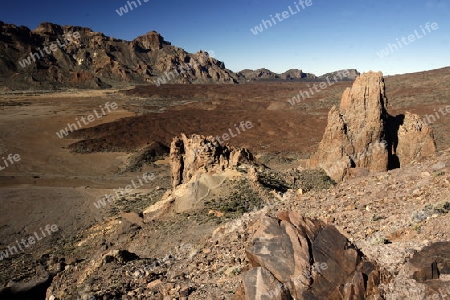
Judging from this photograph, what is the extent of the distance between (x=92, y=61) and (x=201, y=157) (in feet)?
510

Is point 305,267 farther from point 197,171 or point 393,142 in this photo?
point 393,142

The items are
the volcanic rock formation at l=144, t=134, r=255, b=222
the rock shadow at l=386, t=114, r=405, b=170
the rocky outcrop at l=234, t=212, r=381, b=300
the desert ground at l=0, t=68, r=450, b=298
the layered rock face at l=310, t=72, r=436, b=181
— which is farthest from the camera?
the desert ground at l=0, t=68, r=450, b=298

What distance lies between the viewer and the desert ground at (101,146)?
22.2 meters

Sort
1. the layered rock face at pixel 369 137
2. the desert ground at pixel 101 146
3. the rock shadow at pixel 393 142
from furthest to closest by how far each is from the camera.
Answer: the desert ground at pixel 101 146 < the rock shadow at pixel 393 142 < the layered rock face at pixel 369 137

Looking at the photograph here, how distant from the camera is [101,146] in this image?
43656 millimetres

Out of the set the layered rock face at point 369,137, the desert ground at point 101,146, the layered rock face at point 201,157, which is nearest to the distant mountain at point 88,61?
the desert ground at point 101,146

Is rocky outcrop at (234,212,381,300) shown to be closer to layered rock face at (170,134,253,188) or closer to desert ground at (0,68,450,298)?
layered rock face at (170,134,253,188)

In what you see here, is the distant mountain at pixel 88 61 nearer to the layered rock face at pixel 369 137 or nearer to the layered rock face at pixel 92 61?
the layered rock face at pixel 92 61

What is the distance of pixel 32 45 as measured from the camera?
5733 inches

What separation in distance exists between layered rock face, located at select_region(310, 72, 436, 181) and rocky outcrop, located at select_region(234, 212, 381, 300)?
562 inches

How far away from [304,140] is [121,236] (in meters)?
33.7

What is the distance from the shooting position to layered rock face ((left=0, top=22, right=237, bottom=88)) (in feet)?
435

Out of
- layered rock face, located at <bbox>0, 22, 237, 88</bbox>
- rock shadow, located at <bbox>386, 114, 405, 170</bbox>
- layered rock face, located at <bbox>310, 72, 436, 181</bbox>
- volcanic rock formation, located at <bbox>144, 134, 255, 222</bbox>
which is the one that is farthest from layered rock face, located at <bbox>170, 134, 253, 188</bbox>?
layered rock face, located at <bbox>0, 22, 237, 88</bbox>

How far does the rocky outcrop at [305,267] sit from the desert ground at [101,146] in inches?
511
